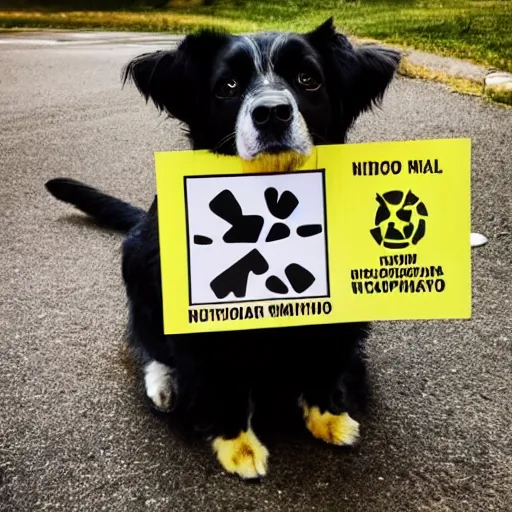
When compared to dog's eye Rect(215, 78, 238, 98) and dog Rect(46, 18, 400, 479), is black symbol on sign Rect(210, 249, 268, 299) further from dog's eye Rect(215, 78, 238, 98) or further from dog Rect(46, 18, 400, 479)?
dog's eye Rect(215, 78, 238, 98)

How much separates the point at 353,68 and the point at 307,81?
13cm

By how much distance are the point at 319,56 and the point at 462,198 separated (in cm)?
34

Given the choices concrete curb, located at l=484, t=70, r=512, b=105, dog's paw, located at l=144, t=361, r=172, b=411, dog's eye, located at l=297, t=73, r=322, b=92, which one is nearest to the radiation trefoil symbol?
dog's eye, located at l=297, t=73, r=322, b=92

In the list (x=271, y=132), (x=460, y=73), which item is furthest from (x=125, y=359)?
(x=460, y=73)

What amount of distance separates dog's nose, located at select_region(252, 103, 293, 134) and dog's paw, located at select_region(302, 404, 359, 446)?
58cm

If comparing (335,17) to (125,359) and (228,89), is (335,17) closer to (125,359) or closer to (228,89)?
(228,89)

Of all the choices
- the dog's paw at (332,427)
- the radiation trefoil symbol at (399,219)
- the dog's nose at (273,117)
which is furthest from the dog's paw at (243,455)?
the dog's nose at (273,117)

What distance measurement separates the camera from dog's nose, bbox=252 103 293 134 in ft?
3.26

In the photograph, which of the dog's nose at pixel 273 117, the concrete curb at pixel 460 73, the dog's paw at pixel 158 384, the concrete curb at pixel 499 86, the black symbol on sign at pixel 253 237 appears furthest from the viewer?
the concrete curb at pixel 499 86

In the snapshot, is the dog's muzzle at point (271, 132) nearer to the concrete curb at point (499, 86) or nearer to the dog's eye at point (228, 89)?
the dog's eye at point (228, 89)

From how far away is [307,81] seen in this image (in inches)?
43.8

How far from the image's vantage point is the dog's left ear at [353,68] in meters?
1.16

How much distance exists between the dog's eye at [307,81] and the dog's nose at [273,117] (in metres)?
0.12

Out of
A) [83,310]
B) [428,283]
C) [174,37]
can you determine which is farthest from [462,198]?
[83,310]
